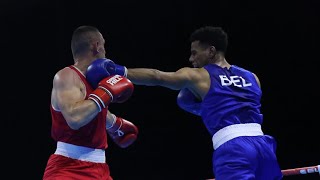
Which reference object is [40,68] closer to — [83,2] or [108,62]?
[83,2]

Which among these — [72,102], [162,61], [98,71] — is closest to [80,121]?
[72,102]

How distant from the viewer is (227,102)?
3.06 metres

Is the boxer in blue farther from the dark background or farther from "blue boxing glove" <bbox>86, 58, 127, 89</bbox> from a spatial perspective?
the dark background

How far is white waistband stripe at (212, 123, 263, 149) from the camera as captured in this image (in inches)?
117

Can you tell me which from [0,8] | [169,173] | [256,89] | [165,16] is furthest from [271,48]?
[256,89]

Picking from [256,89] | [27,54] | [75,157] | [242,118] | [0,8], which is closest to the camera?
[75,157]

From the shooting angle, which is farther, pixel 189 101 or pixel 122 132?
pixel 122 132

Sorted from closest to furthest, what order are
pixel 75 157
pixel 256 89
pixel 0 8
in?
pixel 75 157
pixel 256 89
pixel 0 8

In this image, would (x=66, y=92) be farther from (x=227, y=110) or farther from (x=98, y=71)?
(x=227, y=110)

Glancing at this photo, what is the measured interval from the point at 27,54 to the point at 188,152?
3.11m

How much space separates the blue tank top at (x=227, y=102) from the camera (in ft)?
9.96

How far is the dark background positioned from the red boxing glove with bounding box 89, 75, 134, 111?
16.7 ft

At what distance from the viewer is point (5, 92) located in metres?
8.08

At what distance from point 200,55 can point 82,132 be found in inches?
41.0
